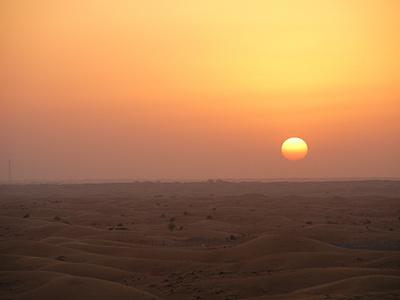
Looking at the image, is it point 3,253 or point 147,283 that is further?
point 3,253

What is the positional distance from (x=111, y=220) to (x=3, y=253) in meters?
18.6

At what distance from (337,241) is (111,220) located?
21.4m

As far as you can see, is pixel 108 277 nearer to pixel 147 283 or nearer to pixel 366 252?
pixel 147 283

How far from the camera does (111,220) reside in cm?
4588

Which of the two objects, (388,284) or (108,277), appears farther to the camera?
(108,277)

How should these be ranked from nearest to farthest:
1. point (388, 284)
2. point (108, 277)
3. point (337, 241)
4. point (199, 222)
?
point (388, 284) → point (108, 277) → point (337, 241) → point (199, 222)

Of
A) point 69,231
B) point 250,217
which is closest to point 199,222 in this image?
point 250,217

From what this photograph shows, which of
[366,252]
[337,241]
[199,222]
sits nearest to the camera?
[366,252]

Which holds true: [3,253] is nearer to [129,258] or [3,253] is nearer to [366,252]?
[129,258]

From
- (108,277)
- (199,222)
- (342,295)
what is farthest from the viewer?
(199,222)

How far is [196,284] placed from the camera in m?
20.5

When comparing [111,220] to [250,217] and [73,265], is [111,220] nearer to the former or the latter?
[250,217]

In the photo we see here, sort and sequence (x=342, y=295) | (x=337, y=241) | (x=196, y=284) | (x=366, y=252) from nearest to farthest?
1. (x=342, y=295)
2. (x=196, y=284)
3. (x=366, y=252)
4. (x=337, y=241)

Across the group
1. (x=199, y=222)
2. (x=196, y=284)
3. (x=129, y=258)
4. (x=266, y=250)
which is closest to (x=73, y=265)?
(x=129, y=258)
